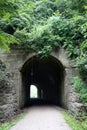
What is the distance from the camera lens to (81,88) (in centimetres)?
1132

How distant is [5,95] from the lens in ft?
36.8

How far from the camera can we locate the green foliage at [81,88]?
35.5 feet

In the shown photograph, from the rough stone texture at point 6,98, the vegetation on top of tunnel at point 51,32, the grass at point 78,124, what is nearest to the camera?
the grass at point 78,124

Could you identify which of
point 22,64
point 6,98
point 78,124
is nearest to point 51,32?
point 22,64

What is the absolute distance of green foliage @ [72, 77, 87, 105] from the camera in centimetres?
1083

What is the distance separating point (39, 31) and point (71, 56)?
2167 millimetres

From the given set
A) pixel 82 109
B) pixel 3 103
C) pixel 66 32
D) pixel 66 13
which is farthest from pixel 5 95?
pixel 66 13

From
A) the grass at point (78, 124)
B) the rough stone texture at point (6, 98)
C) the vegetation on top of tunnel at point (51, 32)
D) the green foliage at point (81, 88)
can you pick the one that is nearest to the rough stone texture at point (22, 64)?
the vegetation on top of tunnel at point (51, 32)

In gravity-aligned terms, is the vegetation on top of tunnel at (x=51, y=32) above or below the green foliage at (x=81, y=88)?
above

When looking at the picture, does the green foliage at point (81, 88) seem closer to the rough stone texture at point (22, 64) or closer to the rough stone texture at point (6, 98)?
the rough stone texture at point (22, 64)

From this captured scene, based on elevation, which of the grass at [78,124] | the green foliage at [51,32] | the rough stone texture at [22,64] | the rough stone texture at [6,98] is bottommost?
the grass at [78,124]

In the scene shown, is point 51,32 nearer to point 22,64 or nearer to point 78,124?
point 22,64

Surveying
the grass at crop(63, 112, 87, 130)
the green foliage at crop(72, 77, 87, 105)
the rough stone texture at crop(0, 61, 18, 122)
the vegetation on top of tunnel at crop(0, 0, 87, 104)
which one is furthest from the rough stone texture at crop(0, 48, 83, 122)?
the grass at crop(63, 112, 87, 130)

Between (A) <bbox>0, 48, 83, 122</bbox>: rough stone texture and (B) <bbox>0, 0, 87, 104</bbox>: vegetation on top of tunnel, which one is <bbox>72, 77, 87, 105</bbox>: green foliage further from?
(A) <bbox>0, 48, 83, 122</bbox>: rough stone texture
